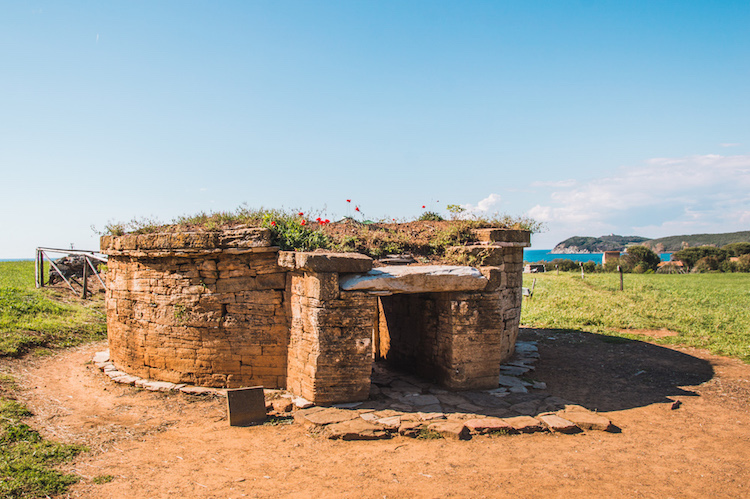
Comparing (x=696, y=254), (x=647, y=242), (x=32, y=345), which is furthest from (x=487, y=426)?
(x=647, y=242)

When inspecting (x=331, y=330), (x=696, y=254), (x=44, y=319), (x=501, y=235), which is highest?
(x=501, y=235)

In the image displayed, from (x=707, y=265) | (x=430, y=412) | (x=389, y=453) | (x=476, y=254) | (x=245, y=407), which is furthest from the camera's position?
(x=707, y=265)

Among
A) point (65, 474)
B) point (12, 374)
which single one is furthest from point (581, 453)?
point (12, 374)

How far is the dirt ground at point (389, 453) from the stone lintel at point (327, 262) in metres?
2.18

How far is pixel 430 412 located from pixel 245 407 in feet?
8.41

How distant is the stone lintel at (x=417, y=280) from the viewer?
641cm

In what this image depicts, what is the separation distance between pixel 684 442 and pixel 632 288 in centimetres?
1638

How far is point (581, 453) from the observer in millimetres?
5270

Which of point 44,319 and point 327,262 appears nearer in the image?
point 327,262

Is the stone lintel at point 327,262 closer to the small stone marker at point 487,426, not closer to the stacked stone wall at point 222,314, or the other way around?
the stacked stone wall at point 222,314

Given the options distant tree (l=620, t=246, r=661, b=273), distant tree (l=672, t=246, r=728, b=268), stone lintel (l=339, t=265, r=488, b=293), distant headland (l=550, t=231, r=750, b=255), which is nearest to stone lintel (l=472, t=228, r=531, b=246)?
stone lintel (l=339, t=265, r=488, b=293)

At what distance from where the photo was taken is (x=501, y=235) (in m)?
8.71

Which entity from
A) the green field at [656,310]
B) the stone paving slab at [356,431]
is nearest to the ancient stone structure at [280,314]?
the stone paving slab at [356,431]

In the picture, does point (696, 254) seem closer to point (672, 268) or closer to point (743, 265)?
point (672, 268)
